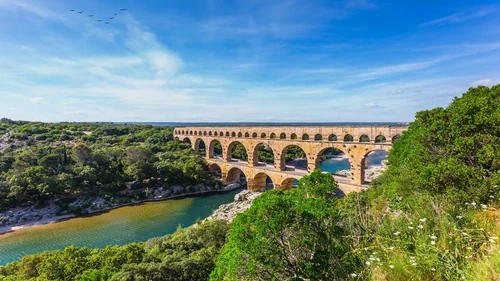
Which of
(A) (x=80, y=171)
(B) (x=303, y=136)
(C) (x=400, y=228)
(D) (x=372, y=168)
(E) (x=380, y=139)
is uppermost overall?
(B) (x=303, y=136)

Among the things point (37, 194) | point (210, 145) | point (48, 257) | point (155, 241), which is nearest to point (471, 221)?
point (48, 257)

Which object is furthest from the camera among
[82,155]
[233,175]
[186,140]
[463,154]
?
[186,140]

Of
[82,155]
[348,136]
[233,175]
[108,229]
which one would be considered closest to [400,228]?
[348,136]

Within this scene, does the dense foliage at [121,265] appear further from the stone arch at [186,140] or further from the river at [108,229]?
the stone arch at [186,140]

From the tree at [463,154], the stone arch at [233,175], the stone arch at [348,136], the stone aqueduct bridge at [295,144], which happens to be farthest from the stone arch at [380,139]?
the stone arch at [233,175]

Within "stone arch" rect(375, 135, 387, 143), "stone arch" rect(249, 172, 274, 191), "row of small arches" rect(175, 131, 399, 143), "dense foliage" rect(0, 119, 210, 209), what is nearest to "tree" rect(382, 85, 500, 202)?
"row of small arches" rect(175, 131, 399, 143)

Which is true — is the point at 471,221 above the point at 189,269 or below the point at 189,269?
above

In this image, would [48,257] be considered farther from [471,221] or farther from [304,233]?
[471,221]

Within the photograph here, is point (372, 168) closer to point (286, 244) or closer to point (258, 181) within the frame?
point (258, 181)
